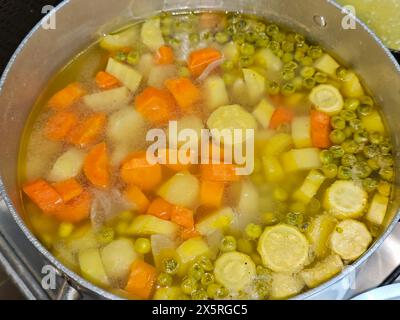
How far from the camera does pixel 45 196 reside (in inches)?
73.5

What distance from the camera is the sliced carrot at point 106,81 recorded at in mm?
2090

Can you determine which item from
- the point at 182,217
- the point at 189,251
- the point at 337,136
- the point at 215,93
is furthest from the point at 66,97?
the point at 337,136

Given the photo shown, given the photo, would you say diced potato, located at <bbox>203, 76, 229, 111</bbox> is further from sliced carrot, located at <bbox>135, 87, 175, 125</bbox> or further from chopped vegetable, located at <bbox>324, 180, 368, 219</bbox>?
chopped vegetable, located at <bbox>324, 180, 368, 219</bbox>

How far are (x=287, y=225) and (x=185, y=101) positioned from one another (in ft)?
1.91

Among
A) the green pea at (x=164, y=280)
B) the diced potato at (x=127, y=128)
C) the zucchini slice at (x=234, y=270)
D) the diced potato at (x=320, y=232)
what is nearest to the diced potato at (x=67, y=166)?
the diced potato at (x=127, y=128)

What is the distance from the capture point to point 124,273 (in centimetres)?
176

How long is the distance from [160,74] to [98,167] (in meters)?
0.45

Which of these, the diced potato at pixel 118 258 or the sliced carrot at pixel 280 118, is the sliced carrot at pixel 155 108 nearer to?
the sliced carrot at pixel 280 118

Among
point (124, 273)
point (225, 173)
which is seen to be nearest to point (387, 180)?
point (225, 173)

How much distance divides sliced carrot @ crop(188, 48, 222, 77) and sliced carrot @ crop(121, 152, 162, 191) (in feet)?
1.46

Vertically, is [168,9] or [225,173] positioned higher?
[168,9]
